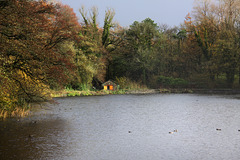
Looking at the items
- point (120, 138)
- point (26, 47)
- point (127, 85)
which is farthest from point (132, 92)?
point (26, 47)

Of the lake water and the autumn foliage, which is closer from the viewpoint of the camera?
the lake water

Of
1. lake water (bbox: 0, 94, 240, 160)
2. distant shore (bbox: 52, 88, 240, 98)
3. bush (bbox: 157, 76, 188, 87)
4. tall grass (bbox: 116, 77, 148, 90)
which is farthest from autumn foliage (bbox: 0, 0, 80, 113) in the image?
bush (bbox: 157, 76, 188, 87)

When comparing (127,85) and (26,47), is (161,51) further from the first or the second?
(26,47)

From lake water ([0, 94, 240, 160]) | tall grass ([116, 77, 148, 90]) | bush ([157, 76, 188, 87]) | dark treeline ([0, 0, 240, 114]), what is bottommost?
lake water ([0, 94, 240, 160])

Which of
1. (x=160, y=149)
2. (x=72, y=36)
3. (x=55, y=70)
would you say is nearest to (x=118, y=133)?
(x=160, y=149)

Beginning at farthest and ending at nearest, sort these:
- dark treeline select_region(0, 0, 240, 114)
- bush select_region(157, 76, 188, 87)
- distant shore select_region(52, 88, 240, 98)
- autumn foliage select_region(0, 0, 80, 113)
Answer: bush select_region(157, 76, 188, 87) → dark treeline select_region(0, 0, 240, 114) → distant shore select_region(52, 88, 240, 98) → autumn foliage select_region(0, 0, 80, 113)

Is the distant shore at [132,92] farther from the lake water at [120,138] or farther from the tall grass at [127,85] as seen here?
the lake water at [120,138]

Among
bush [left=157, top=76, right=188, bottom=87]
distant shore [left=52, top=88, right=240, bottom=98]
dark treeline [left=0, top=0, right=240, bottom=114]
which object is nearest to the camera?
distant shore [left=52, top=88, right=240, bottom=98]

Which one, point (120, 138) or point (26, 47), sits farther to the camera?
point (120, 138)

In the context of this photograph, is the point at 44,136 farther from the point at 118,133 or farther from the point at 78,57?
the point at 78,57

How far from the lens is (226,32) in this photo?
43.2 metres

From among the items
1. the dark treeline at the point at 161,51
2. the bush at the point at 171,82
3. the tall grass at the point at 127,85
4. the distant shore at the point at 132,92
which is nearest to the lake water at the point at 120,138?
the distant shore at the point at 132,92

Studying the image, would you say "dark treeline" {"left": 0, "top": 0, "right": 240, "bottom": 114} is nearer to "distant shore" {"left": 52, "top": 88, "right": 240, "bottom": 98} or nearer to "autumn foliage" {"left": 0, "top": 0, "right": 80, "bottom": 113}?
"distant shore" {"left": 52, "top": 88, "right": 240, "bottom": 98}

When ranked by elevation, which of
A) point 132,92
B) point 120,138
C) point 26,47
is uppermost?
point 26,47
